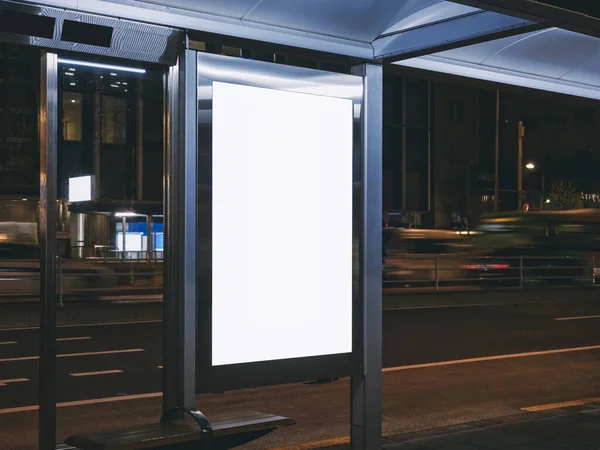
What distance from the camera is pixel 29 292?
68.8ft

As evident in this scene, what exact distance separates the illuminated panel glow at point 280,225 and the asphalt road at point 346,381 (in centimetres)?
199

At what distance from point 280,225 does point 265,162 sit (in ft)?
1.23

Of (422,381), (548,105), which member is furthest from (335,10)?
(548,105)

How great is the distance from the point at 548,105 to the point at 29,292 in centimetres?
4658

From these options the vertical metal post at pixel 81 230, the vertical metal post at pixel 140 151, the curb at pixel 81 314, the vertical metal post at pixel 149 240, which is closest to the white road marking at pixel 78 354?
the curb at pixel 81 314

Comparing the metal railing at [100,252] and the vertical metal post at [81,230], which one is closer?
the metal railing at [100,252]

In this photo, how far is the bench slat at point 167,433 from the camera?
15.0 ft

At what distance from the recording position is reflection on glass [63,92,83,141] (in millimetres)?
24072

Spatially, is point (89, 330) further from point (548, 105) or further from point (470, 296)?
point (548, 105)

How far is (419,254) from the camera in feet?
96.7

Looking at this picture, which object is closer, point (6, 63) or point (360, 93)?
point (360, 93)

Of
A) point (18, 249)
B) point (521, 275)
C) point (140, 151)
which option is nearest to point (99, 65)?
point (521, 275)

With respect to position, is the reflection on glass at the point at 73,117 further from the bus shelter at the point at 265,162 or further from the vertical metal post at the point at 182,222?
the vertical metal post at the point at 182,222

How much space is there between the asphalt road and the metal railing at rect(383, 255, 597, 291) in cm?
743
